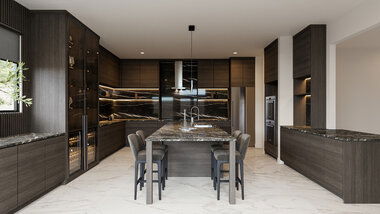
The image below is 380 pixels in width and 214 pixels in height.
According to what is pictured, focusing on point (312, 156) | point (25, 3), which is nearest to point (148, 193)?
point (312, 156)

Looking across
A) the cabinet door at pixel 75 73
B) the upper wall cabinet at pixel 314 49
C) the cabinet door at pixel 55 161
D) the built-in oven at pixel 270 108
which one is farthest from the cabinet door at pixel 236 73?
the cabinet door at pixel 55 161

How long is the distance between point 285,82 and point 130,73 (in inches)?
189

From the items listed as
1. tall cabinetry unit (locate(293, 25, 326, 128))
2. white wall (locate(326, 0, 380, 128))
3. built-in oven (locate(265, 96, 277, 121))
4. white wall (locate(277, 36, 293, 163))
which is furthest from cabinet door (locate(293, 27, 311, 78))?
built-in oven (locate(265, 96, 277, 121))

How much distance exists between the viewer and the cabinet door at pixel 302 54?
5.25 meters

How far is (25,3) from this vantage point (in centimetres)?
408

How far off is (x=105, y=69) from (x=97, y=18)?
262 centimetres

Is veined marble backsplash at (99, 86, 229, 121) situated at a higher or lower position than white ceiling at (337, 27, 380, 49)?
lower

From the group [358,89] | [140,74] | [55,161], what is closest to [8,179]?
[55,161]

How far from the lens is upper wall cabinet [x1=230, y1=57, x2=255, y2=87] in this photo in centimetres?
834

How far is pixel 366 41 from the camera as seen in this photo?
246 inches

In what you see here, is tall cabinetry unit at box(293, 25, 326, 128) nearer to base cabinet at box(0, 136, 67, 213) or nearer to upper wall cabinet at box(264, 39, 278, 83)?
upper wall cabinet at box(264, 39, 278, 83)

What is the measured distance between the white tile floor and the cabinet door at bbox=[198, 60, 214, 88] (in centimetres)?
414

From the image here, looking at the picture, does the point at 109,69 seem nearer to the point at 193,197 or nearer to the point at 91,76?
the point at 91,76

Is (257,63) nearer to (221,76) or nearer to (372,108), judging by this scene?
(221,76)
